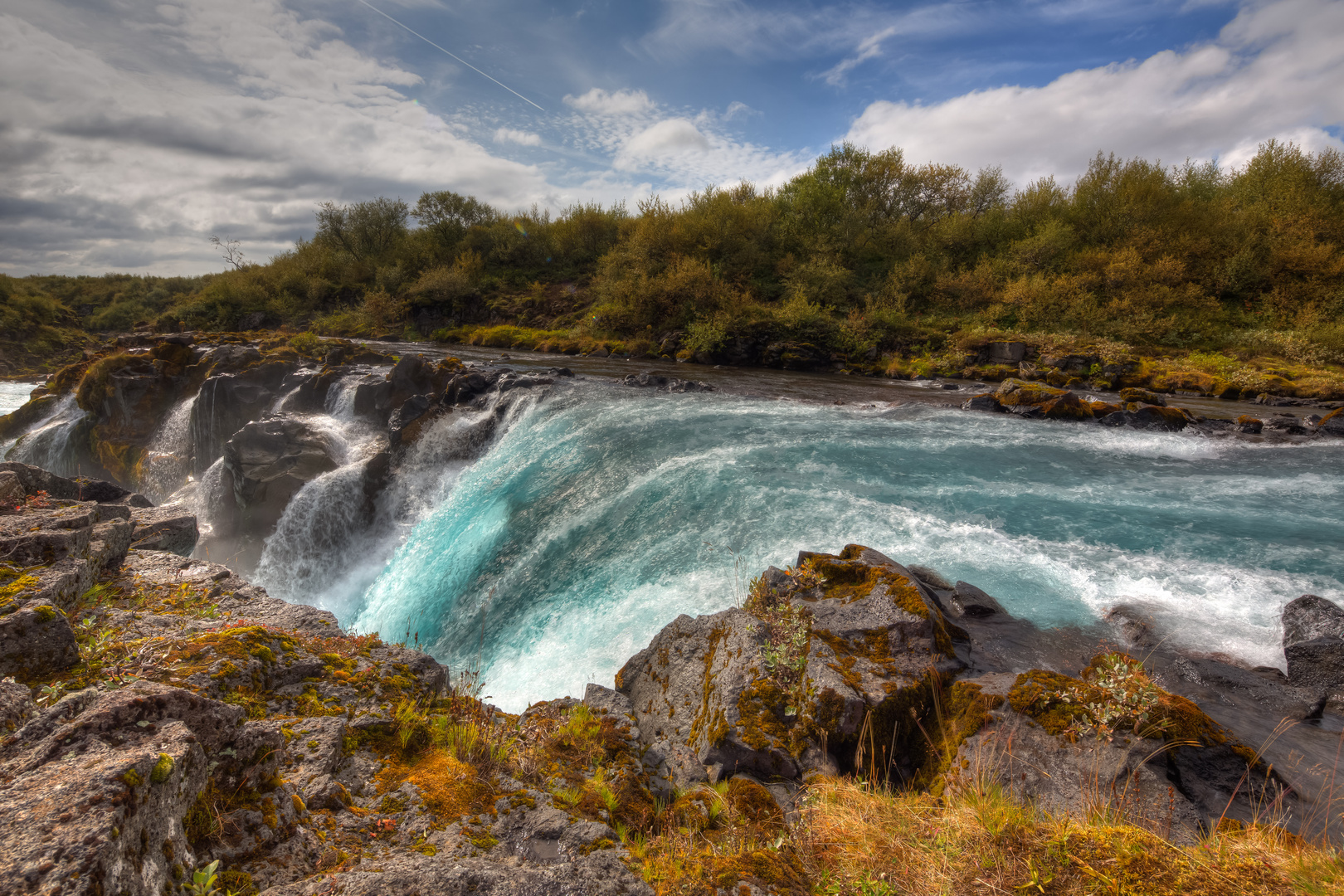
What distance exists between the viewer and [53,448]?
61.4 ft

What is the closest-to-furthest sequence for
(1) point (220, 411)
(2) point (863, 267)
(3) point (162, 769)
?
(3) point (162, 769) → (1) point (220, 411) → (2) point (863, 267)

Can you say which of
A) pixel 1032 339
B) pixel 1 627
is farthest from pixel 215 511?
pixel 1032 339

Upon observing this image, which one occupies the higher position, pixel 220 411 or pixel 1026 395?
pixel 1026 395

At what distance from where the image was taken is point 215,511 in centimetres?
1315

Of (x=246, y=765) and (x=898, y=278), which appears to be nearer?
(x=246, y=765)

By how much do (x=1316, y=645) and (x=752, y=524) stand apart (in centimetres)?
625

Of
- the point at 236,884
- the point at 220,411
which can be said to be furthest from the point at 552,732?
the point at 220,411

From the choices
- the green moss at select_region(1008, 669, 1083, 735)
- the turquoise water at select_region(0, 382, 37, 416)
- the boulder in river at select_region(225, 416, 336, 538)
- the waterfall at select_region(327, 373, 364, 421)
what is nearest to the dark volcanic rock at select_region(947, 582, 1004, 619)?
the green moss at select_region(1008, 669, 1083, 735)

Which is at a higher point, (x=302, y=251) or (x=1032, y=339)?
(x=302, y=251)

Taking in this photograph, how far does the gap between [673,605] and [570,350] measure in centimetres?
2627

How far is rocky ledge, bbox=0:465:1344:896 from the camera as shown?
204 cm

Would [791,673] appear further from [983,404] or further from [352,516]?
[983,404]

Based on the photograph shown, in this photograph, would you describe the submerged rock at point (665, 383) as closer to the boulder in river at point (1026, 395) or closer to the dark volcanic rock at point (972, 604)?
the boulder in river at point (1026, 395)

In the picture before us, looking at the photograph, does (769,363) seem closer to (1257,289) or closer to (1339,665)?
(1339,665)
